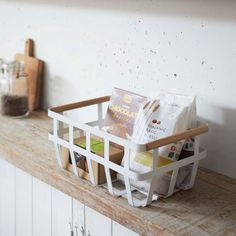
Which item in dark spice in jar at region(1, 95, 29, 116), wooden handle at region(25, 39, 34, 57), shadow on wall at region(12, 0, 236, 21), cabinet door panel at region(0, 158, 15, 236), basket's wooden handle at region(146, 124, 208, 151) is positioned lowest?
cabinet door panel at region(0, 158, 15, 236)

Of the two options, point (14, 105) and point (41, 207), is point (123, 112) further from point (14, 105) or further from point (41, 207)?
point (14, 105)

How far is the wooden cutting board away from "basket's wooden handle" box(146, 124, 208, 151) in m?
0.80

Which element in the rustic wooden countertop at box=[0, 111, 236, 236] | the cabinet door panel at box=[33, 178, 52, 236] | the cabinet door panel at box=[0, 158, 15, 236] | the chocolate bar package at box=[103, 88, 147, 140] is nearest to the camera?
the rustic wooden countertop at box=[0, 111, 236, 236]

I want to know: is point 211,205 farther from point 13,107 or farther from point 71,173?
point 13,107

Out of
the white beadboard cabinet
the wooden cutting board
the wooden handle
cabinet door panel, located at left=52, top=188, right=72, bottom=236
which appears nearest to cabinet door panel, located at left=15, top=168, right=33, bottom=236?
the white beadboard cabinet

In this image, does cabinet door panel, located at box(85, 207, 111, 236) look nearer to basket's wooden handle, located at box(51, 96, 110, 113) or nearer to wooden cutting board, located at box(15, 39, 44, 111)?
basket's wooden handle, located at box(51, 96, 110, 113)

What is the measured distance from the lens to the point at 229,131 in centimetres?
126

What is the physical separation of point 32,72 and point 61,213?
0.62 metres

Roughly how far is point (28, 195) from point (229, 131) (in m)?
0.62

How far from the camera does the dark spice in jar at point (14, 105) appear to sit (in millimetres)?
1725

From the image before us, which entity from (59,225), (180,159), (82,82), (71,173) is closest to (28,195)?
(59,225)

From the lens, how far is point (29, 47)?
1.82 m

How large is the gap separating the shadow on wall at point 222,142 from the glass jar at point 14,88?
69 centimetres

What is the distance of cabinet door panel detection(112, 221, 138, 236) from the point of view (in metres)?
1.15
